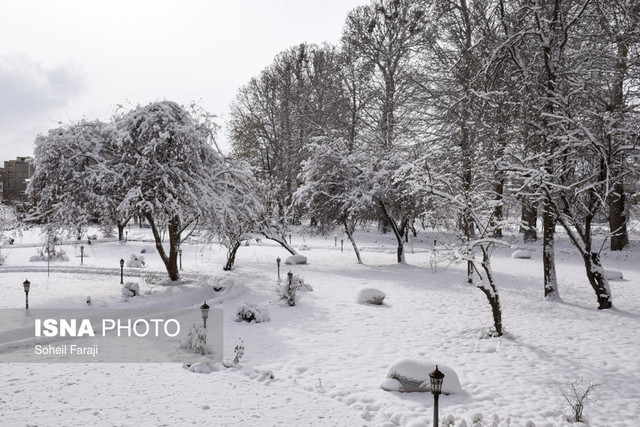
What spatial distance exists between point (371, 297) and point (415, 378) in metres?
6.61

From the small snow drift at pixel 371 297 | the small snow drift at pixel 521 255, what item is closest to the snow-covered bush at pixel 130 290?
the small snow drift at pixel 371 297

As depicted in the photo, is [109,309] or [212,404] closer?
[212,404]

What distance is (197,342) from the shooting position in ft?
29.5

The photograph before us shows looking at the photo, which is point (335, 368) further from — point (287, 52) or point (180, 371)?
point (287, 52)

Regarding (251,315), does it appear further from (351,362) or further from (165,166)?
(165,166)

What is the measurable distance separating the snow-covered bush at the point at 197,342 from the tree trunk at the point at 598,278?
10.1 metres

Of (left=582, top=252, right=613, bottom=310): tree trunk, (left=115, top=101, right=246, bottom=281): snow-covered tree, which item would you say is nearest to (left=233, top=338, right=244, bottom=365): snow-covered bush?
(left=115, top=101, right=246, bottom=281): snow-covered tree

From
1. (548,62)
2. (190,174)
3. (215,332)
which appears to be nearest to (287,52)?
(190,174)

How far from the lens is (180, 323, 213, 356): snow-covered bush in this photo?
8.81 m

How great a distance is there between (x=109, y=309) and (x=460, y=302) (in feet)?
34.3

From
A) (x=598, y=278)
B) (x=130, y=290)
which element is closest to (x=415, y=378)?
(x=598, y=278)

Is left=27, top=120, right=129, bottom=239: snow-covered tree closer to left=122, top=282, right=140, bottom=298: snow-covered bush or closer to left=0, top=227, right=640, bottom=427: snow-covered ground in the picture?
left=122, top=282, right=140, bottom=298: snow-covered bush

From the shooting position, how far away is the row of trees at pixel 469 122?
440 inches

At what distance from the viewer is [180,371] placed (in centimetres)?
784
